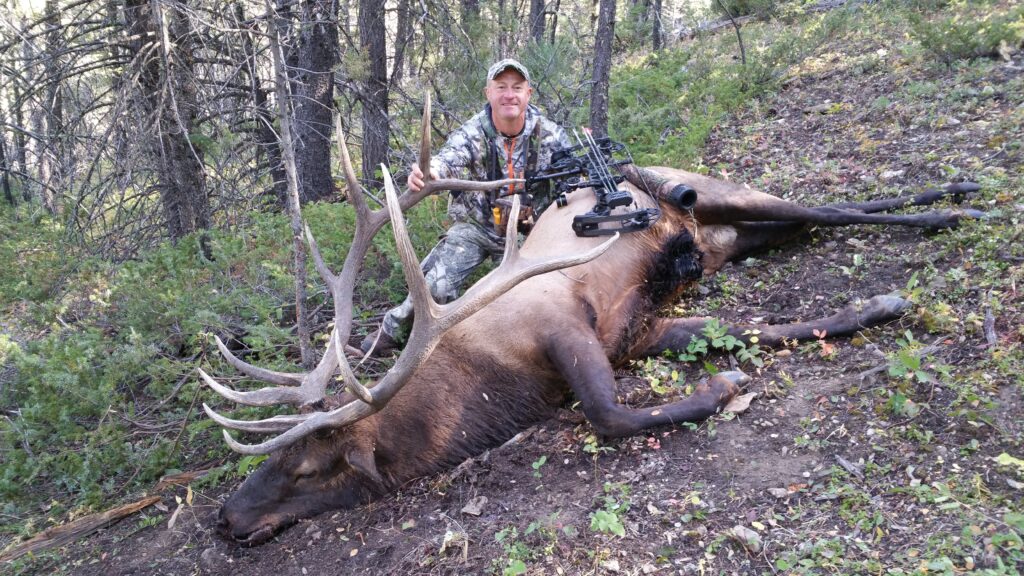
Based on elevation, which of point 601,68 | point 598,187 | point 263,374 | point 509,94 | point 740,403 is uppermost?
point 601,68

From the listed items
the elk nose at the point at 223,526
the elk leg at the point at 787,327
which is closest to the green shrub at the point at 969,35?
the elk leg at the point at 787,327

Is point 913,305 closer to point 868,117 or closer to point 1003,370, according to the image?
point 1003,370

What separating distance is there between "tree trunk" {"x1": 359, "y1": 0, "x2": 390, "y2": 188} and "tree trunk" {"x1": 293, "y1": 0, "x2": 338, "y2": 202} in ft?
1.42

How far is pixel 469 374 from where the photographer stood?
3.85 metres

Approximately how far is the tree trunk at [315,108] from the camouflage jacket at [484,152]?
2.89 m

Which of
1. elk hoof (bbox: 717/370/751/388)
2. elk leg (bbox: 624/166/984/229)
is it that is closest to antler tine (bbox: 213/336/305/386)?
elk hoof (bbox: 717/370/751/388)

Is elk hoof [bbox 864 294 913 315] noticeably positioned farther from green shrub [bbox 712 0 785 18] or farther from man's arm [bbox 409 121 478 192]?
green shrub [bbox 712 0 785 18]

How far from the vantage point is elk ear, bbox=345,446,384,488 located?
3.44m

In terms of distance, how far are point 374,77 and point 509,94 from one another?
3078 mm

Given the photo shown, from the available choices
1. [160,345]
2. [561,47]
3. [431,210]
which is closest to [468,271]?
[431,210]

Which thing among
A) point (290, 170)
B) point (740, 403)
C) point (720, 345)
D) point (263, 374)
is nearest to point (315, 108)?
point (290, 170)

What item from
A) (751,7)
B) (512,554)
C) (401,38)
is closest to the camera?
(512,554)

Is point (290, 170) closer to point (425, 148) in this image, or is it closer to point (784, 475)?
point (425, 148)

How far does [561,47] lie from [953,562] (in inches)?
316
